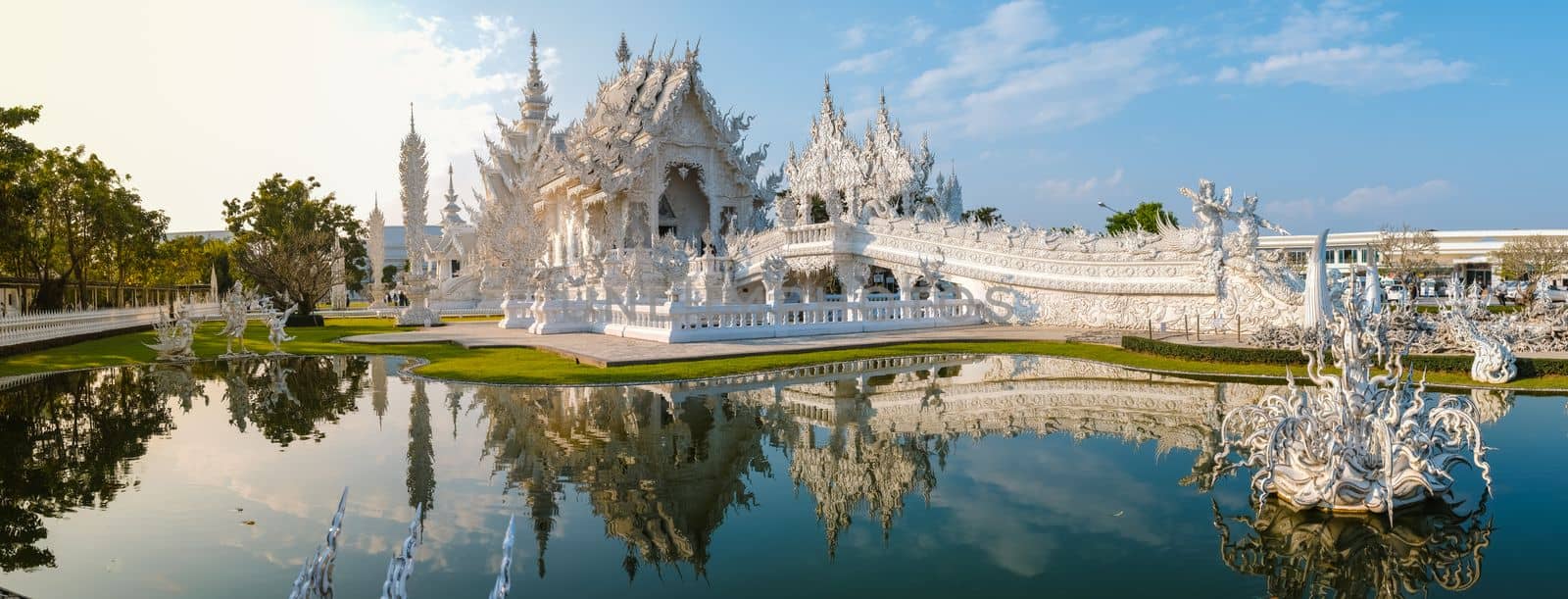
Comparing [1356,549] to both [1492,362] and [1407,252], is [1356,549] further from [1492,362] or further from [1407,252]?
[1407,252]

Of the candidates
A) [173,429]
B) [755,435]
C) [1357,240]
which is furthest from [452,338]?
[1357,240]

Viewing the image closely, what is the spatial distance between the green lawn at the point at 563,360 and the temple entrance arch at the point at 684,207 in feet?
53.1

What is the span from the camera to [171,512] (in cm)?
588

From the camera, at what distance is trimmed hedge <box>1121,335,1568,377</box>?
11055mm

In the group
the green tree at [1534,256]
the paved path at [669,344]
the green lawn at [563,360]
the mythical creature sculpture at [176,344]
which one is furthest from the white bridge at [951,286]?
the green tree at [1534,256]

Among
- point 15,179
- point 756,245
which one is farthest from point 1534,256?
point 15,179

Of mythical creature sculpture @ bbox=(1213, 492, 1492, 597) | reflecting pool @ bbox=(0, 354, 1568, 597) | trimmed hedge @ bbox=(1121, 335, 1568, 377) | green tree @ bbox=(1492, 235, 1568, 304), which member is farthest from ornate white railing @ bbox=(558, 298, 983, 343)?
green tree @ bbox=(1492, 235, 1568, 304)

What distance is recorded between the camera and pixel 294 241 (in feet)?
104

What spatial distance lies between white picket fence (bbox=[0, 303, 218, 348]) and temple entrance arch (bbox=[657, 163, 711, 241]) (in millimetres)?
17575

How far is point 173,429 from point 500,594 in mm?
7827

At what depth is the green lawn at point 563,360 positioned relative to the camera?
12141 millimetres

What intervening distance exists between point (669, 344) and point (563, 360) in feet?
7.64

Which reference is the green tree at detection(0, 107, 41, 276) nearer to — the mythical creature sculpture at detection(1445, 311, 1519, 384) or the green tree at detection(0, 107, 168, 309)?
the green tree at detection(0, 107, 168, 309)

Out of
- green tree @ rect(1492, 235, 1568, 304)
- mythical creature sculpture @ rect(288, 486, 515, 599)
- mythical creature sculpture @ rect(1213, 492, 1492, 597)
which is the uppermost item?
green tree @ rect(1492, 235, 1568, 304)
